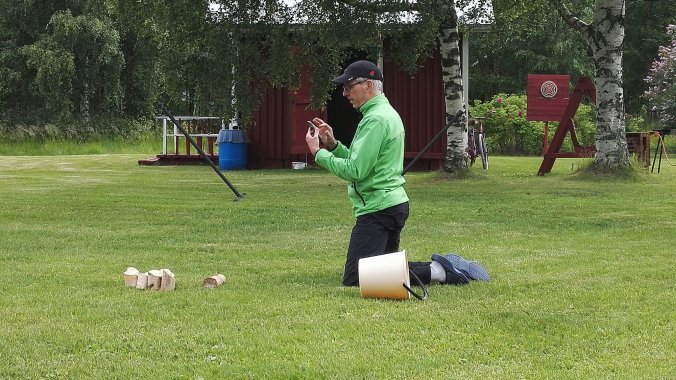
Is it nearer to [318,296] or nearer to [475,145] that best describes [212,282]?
[318,296]

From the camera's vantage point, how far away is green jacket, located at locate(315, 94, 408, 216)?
21.3 ft

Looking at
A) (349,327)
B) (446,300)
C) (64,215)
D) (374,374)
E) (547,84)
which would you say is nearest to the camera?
(374,374)

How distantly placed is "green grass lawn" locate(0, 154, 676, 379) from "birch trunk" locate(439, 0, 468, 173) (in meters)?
3.86

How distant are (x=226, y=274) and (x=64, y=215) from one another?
16.7ft

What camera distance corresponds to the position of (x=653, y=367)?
14.5 feet

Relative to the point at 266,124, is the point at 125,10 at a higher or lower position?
higher

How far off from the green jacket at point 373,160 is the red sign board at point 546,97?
1601cm

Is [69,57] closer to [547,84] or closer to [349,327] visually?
[547,84]

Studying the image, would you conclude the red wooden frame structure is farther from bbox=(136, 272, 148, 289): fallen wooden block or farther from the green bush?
the green bush

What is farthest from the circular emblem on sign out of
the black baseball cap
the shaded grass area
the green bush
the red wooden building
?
the black baseball cap

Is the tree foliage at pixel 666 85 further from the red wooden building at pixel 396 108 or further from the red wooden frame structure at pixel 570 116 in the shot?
the red wooden frame structure at pixel 570 116

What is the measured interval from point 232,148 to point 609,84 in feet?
28.1

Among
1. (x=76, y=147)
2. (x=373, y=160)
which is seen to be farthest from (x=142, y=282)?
(x=76, y=147)

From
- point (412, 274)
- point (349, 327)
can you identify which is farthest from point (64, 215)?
point (349, 327)
